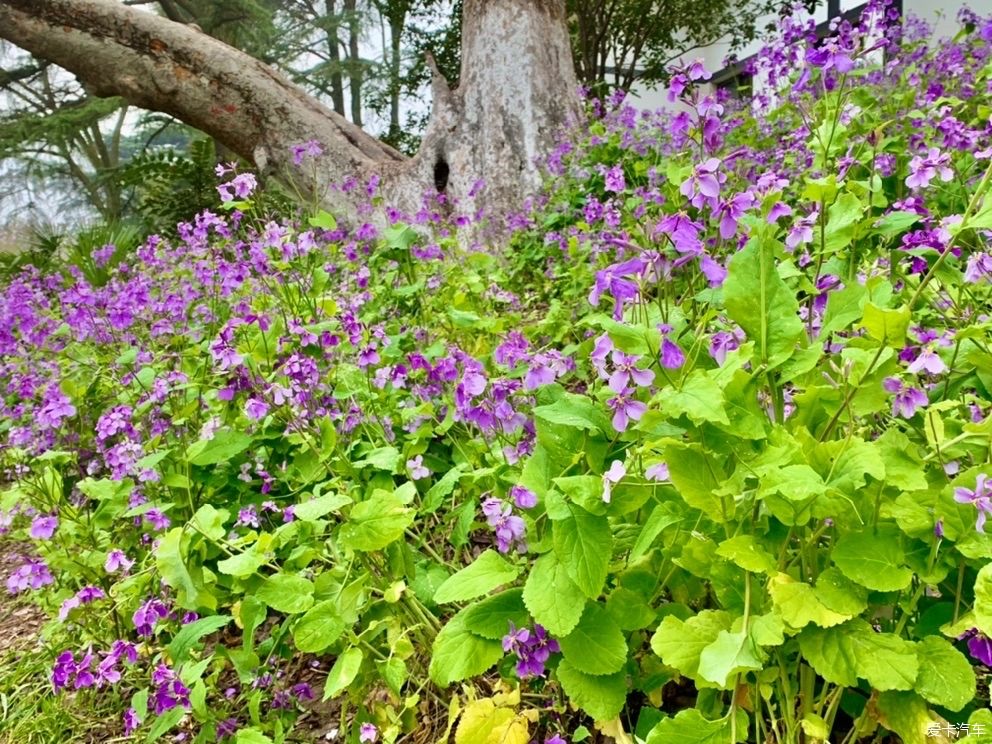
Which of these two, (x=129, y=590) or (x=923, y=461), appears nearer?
(x=923, y=461)

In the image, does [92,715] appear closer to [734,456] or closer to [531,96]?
[734,456]

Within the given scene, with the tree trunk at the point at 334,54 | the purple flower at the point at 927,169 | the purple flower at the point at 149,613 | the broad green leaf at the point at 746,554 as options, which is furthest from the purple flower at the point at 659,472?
the tree trunk at the point at 334,54

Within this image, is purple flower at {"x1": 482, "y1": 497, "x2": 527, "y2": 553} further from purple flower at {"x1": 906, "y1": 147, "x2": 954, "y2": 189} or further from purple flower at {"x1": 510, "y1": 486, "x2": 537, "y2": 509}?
purple flower at {"x1": 906, "y1": 147, "x2": 954, "y2": 189}

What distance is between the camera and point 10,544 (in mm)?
3127

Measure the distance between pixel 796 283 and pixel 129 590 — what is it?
1617mm

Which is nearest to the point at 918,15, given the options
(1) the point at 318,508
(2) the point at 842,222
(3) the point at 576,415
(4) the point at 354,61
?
(2) the point at 842,222

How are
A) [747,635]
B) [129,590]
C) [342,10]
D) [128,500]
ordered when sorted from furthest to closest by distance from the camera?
1. [342,10]
2. [128,500]
3. [129,590]
4. [747,635]

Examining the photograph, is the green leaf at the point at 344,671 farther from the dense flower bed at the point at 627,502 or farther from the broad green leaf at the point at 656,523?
the broad green leaf at the point at 656,523

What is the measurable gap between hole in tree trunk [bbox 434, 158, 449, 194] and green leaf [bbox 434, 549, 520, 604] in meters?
4.86

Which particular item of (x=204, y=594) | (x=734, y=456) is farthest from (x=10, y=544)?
(x=734, y=456)

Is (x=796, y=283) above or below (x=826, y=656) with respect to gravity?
above

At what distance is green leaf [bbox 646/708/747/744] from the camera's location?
3.13 ft

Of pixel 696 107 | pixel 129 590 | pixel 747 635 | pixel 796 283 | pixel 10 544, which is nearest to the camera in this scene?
pixel 747 635

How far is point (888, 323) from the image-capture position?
36.4 inches
